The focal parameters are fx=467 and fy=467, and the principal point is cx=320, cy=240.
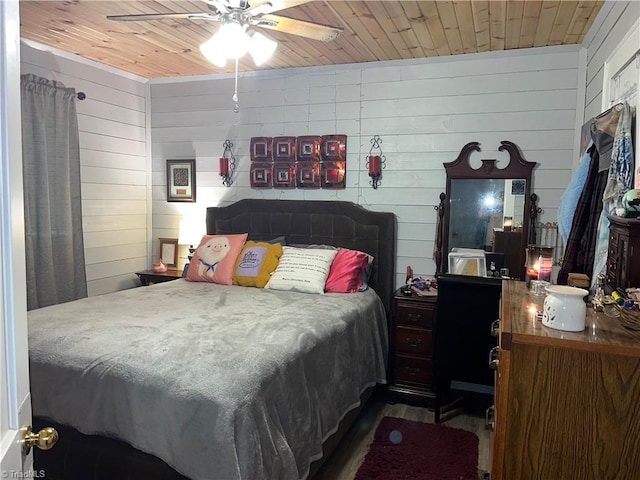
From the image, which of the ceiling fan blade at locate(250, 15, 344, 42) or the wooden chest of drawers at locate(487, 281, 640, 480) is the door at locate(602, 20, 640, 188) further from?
the ceiling fan blade at locate(250, 15, 344, 42)

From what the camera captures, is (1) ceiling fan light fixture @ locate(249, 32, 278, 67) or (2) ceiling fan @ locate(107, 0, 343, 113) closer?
(2) ceiling fan @ locate(107, 0, 343, 113)

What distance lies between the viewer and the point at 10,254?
81 centimetres

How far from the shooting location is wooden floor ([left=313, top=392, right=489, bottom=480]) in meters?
2.54

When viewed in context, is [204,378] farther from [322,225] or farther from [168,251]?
[168,251]

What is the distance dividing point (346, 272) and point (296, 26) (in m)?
1.66

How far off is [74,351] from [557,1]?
295 centimetres

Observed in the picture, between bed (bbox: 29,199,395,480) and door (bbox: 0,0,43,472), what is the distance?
845mm

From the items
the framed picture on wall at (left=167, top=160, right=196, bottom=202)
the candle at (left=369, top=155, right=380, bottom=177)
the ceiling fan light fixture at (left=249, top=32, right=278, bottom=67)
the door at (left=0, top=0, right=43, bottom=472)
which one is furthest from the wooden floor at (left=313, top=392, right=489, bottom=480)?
the framed picture on wall at (left=167, top=160, right=196, bottom=202)

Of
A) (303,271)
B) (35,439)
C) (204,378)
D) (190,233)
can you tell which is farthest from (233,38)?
(190,233)

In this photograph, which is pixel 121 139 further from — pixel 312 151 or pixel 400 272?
pixel 400 272

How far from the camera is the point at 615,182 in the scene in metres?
1.88

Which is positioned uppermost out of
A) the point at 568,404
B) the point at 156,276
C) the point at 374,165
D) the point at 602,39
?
the point at 602,39

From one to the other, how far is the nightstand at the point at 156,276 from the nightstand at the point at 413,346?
1.99 metres

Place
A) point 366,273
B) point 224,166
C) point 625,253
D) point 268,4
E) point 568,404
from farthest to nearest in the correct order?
point 224,166, point 366,273, point 268,4, point 625,253, point 568,404
